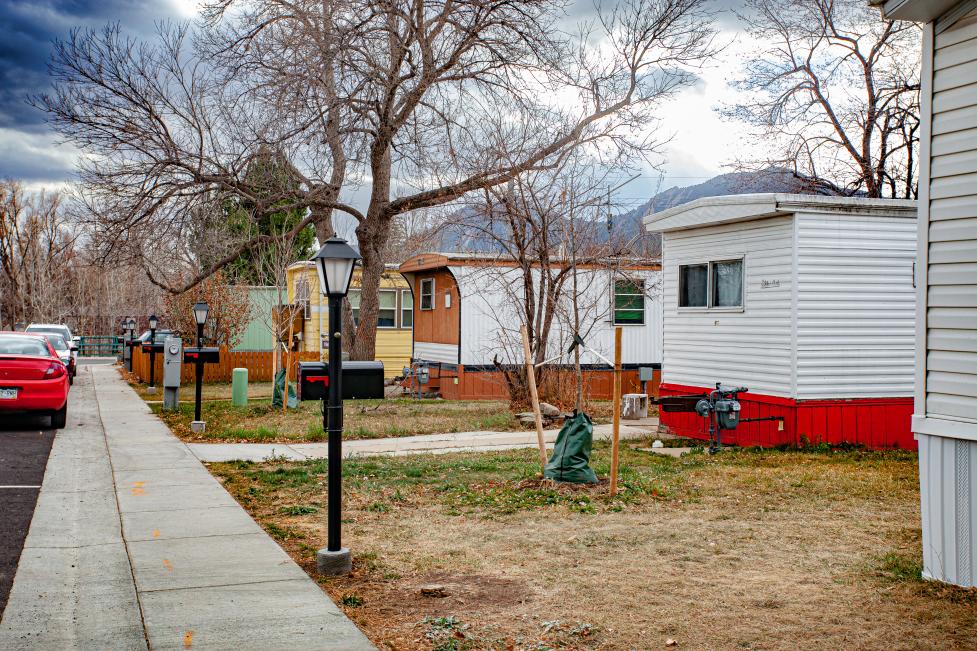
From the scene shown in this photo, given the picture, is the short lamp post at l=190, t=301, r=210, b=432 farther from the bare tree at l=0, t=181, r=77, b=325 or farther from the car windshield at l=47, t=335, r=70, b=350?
the bare tree at l=0, t=181, r=77, b=325

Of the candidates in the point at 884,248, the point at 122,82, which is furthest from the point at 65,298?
the point at 884,248

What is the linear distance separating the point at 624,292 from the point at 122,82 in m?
12.9

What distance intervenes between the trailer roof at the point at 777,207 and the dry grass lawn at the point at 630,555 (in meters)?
3.73

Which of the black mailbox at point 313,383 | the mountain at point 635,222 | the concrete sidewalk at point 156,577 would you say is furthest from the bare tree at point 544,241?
the concrete sidewalk at point 156,577

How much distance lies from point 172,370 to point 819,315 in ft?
Result: 40.5

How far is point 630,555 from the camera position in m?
6.80

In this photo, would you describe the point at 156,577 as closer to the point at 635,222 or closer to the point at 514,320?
the point at 514,320

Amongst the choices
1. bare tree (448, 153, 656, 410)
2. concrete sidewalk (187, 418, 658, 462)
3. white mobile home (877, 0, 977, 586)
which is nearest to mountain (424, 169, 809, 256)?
bare tree (448, 153, 656, 410)

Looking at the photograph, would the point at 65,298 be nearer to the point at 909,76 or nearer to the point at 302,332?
the point at 302,332

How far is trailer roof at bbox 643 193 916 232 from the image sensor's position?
1270 centimetres

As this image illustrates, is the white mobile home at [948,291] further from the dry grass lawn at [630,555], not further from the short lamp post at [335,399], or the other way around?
the short lamp post at [335,399]

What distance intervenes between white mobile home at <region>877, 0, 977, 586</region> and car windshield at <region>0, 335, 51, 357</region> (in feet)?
45.7

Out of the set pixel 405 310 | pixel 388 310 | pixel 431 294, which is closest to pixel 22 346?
pixel 431 294

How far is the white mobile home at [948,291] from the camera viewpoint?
595 centimetres
